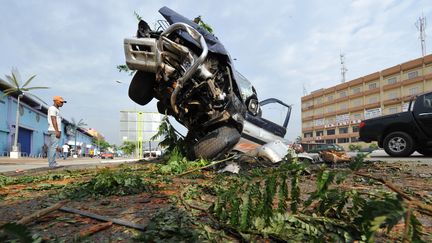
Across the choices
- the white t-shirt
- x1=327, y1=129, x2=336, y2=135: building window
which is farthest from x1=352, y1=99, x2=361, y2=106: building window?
the white t-shirt

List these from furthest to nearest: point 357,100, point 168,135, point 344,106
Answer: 1. point 344,106
2. point 357,100
3. point 168,135

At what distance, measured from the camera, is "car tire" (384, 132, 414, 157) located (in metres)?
8.22

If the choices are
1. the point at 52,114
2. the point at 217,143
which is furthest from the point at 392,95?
the point at 52,114

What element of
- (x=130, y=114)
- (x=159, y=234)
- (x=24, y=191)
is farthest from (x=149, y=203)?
(x=130, y=114)

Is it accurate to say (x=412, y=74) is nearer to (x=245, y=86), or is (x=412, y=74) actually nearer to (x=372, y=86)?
(x=372, y=86)

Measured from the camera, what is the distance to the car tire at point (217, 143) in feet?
13.3

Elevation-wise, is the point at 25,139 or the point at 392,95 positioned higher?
the point at 392,95

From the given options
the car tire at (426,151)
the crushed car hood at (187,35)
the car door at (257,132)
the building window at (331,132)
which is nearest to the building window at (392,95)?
the building window at (331,132)

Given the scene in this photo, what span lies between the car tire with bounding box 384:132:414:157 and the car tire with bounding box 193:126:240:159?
6.76 m

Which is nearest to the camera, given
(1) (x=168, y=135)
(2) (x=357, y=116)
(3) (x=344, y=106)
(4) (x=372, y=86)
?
(1) (x=168, y=135)

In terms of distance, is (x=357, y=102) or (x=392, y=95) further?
(x=357, y=102)

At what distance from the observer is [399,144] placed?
27.7 feet

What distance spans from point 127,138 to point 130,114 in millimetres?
1181

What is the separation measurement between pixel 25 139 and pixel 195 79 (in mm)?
42486
